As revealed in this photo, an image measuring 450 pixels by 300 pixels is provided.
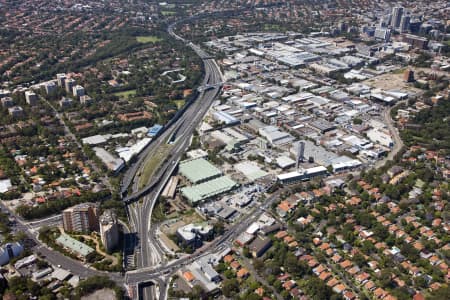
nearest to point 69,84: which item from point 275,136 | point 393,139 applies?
point 275,136

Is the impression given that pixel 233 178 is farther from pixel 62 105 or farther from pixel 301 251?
pixel 62 105

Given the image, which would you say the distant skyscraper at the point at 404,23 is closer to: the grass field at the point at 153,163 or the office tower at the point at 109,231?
the grass field at the point at 153,163

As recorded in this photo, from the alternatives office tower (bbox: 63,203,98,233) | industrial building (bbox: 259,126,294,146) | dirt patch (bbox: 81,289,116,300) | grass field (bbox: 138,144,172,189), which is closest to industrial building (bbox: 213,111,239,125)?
industrial building (bbox: 259,126,294,146)

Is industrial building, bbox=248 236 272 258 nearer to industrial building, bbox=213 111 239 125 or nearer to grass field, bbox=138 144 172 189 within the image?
grass field, bbox=138 144 172 189

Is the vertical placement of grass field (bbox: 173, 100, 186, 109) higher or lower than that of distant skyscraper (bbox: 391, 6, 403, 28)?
lower

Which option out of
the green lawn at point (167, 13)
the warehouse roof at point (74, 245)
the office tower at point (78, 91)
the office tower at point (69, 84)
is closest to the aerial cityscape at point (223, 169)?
the warehouse roof at point (74, 245)

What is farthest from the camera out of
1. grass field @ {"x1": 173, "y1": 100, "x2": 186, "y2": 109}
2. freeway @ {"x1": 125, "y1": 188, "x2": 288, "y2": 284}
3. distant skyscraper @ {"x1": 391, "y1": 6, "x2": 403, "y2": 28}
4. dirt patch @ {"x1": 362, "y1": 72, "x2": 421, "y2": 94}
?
distant skyscraper @ {"x1": 391, "y1": 6, "x2": 403, "y2": 28}

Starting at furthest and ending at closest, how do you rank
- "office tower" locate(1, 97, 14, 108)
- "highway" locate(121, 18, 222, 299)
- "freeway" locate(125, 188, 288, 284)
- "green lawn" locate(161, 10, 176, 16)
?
"green lawn" locate(161, 10, 176, 16) < "office tower" locate(1, 97, 14, 108) < "highway" locate(121, 18, 222, 299) < "freeway" locate(125, 188, 288, 284)
